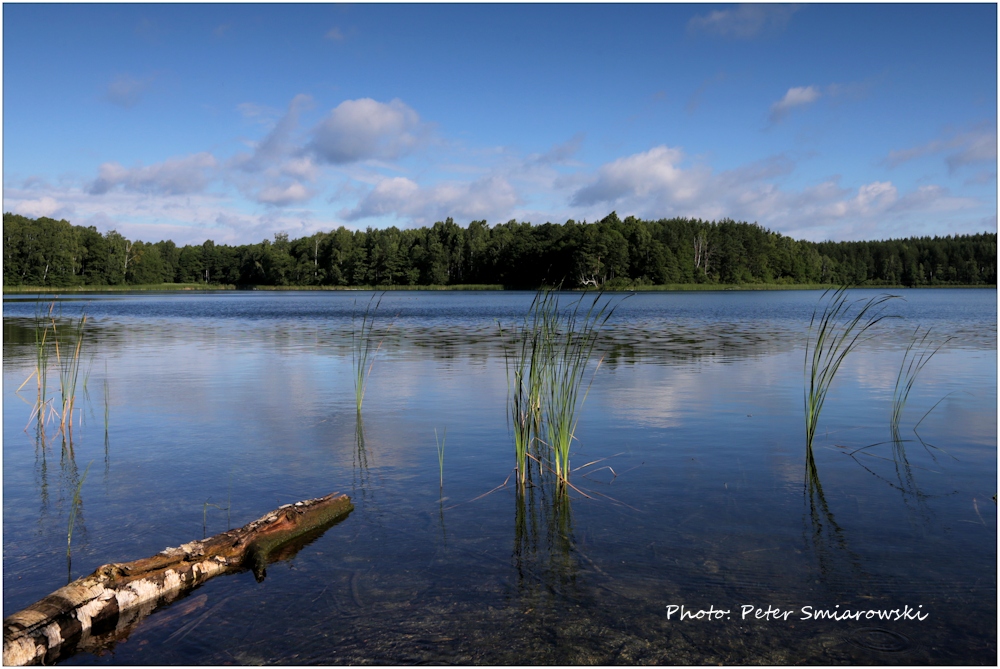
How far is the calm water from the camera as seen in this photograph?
13.0ft

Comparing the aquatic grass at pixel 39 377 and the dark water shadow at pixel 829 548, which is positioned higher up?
the aquatic grass at pixel 39 377

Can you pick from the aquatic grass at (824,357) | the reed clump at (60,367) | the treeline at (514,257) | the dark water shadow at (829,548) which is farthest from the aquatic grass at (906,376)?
the treeline at (514,257)

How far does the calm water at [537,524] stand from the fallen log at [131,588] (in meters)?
0.12

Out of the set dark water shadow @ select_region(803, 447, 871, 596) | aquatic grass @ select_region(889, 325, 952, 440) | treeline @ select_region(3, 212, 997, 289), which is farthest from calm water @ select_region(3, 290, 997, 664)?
treeline @ select_region(3, 212, 997, 289)

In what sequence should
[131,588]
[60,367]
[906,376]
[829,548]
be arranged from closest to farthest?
1. [131,588]
2. [829,548]
3. [60,367]
4. [906,376]

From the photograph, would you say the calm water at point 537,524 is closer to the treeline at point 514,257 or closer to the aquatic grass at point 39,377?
the aquatic grass at point 39,377

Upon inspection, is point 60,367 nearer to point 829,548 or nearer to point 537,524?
point 537,524

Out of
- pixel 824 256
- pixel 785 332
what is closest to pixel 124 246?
pixel 785 332

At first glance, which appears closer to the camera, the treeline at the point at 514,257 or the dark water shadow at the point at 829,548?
the dark water shadow at the point at 829,548

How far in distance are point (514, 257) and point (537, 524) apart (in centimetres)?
11542

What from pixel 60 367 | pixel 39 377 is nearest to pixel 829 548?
pixel 60 367

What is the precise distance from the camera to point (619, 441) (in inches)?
332

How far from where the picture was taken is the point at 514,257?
120m

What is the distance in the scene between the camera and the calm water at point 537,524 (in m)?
3.97
